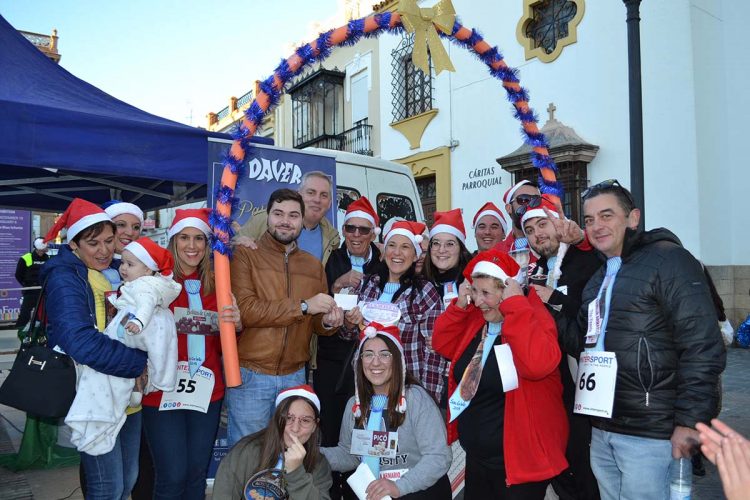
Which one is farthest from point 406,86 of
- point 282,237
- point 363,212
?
point 282,237

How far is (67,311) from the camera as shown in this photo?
2.49 metres

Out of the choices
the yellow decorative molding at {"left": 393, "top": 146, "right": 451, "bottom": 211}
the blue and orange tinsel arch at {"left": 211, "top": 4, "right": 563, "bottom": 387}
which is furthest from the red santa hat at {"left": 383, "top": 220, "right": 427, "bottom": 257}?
the yellow decorative molding at {"left": 393, "top": 146, "right": 451, "bottom": 211}

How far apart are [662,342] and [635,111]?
2936 mm

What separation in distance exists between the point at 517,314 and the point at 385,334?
0.85 metres

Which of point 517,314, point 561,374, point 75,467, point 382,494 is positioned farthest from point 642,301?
point 75,467

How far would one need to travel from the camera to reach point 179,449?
2877mm

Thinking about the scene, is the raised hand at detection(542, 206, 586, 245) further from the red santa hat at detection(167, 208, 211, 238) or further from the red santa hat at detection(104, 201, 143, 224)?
the red santa hat at detection(104, 201, 143, 224)

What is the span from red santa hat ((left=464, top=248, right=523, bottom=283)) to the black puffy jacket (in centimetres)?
48

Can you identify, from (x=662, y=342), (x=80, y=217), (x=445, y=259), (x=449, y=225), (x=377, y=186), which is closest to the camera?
(x=662, y=342)

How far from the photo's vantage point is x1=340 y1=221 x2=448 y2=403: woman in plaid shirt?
132 inches

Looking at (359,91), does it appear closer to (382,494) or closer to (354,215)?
(354,215)

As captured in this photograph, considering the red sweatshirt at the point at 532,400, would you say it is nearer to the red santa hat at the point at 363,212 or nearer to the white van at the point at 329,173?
the red santa hat at the point at 363,212

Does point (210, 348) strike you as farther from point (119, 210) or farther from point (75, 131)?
point (75, 131)

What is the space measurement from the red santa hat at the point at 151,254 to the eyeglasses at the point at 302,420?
0.97m
